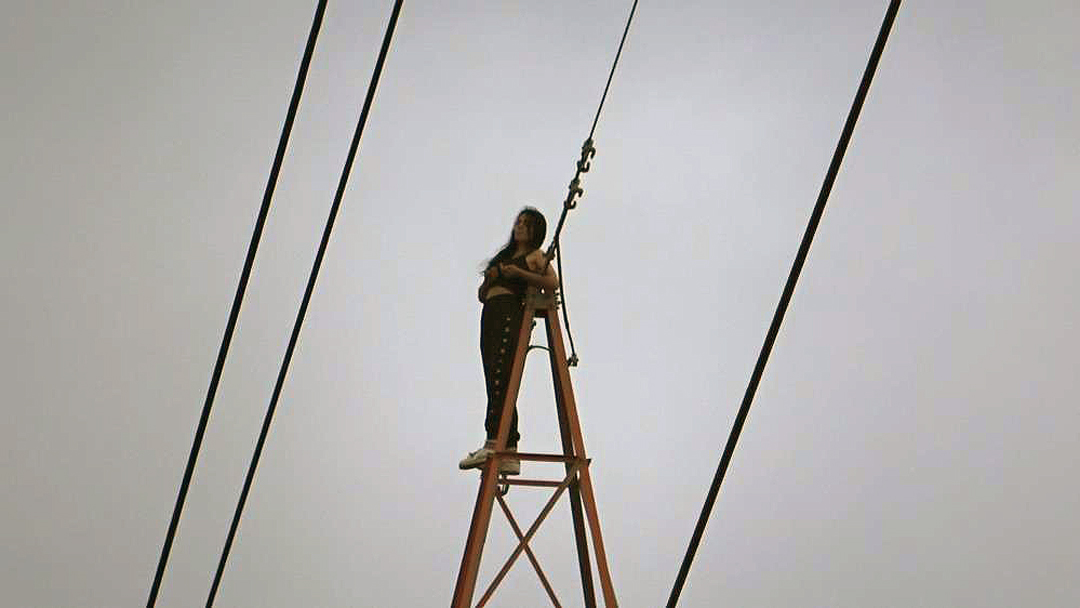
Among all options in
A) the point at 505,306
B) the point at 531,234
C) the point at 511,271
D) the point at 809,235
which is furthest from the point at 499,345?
the point at 809,235

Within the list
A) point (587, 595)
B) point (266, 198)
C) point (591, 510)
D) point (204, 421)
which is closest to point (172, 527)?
point (204, 421)

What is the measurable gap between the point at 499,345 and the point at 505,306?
125 millimetres

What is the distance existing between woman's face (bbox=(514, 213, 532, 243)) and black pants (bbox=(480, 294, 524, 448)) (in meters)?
0.22

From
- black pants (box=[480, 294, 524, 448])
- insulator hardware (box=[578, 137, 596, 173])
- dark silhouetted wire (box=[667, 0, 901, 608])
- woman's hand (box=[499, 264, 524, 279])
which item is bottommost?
dark silhouetted wire (box=[667, 0, 901, 608])

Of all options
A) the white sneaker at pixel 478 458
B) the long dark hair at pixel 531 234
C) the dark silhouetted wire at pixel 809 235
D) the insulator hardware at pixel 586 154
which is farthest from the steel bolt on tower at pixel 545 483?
the dark silhouetted wire at pixel 809 235

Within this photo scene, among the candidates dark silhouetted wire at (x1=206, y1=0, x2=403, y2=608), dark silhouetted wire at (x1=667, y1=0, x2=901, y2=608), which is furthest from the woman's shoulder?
dark silhouetted wire at (x1=667, y1=0, x2=901, y2=608)

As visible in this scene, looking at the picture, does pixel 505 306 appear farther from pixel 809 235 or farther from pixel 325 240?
pixel 809 235

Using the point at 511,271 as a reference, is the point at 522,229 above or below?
above

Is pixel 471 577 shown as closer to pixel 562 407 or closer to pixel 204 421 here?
pixel 562 407

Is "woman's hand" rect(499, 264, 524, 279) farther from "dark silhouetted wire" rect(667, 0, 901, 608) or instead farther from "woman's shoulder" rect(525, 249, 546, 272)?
"dark silhouetted wire" rect(667, 0, 901, 608)

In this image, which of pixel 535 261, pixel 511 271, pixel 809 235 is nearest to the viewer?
pixel 809 235

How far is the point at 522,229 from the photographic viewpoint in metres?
3.51

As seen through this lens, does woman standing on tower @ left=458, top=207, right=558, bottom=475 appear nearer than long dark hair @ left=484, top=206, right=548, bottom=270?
Yes

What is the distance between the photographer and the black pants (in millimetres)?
3287
